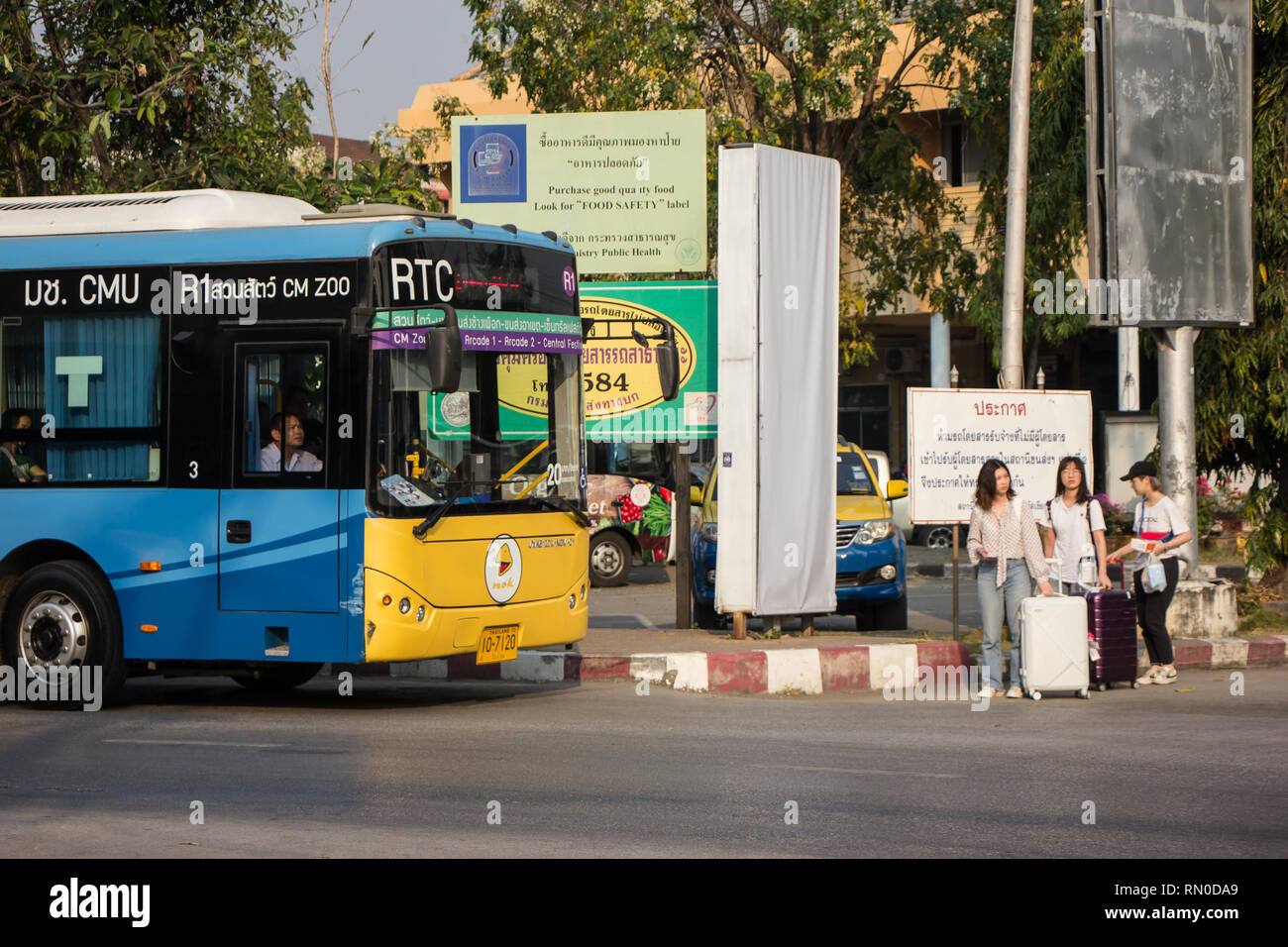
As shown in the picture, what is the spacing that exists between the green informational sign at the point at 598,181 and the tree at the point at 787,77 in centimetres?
802

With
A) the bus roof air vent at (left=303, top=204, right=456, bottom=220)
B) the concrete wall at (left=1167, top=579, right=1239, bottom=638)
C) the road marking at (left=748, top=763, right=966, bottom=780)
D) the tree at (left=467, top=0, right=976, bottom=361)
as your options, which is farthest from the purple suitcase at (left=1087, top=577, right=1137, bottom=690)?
the tree at (left=467, top=0, right=976, bottom=361)

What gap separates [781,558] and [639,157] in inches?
162

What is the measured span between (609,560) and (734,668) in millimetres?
9907

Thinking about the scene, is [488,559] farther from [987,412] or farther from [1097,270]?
[1097,270]

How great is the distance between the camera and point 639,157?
631 inches

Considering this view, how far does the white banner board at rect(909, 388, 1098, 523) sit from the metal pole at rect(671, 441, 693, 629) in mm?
2343

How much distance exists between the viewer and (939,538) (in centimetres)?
2950

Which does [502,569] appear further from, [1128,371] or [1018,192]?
[1128,371]

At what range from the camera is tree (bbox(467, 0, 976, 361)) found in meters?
24.6

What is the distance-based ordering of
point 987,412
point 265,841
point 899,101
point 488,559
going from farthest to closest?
1. point 899,101
2. point 987,412
3. point 488,559
4. point 265,841

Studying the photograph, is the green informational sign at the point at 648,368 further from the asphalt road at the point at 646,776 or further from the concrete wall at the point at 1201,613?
the concrete wall at the point at 1201,613

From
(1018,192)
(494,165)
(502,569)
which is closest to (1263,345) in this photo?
(1018,192)

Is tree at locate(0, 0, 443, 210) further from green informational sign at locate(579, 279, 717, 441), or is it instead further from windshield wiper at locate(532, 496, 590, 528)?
windshield wiper at locate(532, 496, 590, 528)
